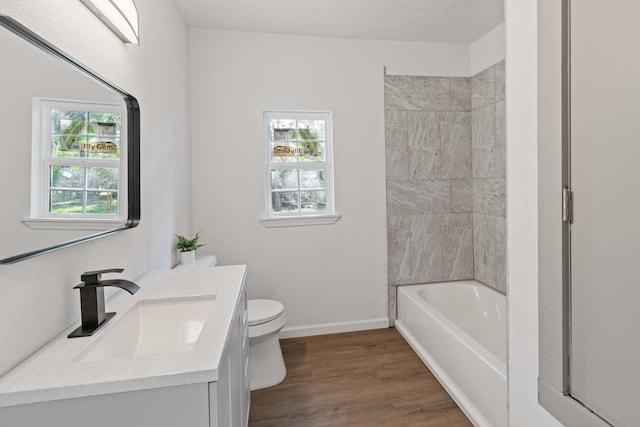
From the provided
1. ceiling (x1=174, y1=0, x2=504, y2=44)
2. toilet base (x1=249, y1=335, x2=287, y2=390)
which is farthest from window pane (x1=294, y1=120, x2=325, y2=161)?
toilet base (x1=249, y1=335, x2=287, y2=390)

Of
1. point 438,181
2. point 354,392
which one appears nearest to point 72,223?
point 354,392

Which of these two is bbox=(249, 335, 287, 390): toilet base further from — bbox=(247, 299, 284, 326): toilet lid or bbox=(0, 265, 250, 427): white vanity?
bbox=(0, 265, 250, 427): white vanity

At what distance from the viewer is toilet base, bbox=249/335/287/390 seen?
2207 mm

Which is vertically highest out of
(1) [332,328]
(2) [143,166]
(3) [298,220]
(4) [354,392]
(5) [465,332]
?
(2) [143,166]

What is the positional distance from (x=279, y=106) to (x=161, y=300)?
2002 millimetres

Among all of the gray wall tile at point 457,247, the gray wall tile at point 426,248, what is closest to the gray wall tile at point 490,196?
the gray wall tile at point 457,247

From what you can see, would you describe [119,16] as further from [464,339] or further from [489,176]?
[489,176]

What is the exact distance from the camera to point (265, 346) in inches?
93.1

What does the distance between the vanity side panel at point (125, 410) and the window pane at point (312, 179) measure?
2296 mm

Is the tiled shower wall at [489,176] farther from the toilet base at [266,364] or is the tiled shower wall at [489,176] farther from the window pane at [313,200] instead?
the toilet base at [266,364]

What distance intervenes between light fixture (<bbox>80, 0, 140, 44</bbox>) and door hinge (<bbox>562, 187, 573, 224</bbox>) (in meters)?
1.68

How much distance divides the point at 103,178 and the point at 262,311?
1.36 metres

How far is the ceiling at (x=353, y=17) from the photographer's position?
240 centimetres

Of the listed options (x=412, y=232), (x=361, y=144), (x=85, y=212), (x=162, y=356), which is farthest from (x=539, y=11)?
(x=412, y=232)
